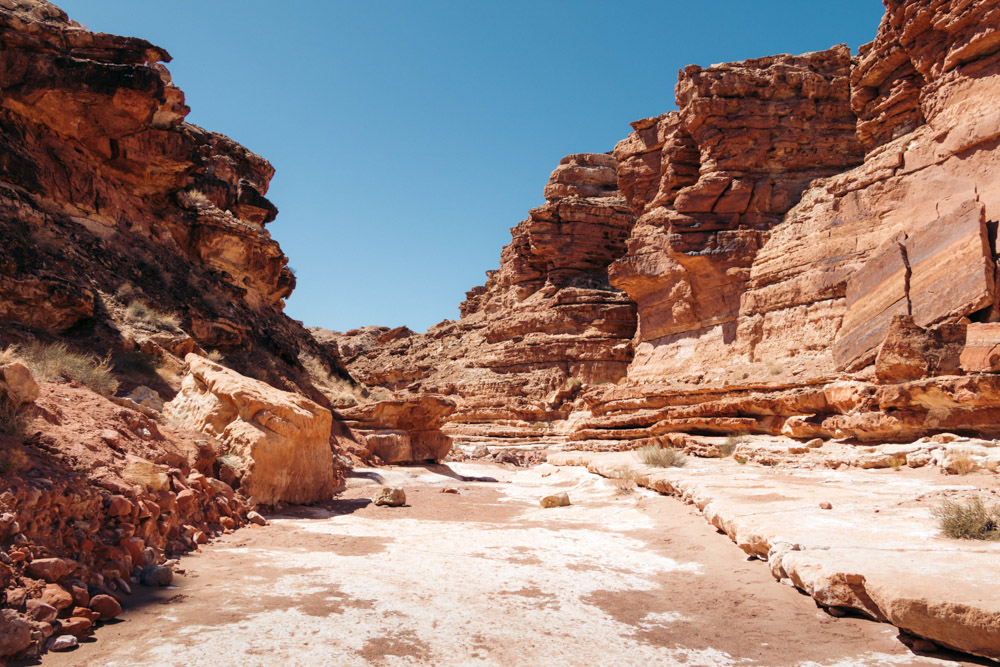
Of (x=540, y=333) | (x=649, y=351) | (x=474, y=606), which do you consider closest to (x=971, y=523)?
(x=474, y=606)

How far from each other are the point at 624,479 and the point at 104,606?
935 centimetres

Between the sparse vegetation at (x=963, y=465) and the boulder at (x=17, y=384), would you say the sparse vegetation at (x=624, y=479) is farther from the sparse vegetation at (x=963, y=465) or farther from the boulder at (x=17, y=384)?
the boulder at (x=17, y=384)

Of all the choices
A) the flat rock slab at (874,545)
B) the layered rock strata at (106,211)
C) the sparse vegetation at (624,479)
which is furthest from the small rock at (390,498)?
the layered rock strata at (106,211)

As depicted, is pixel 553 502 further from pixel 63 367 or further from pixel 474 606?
pixel 63 367

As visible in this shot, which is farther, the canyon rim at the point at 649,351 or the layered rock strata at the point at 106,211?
the layered rock strata at the point at 106,211

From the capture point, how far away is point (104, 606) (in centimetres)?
331

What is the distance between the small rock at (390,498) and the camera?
8516mm

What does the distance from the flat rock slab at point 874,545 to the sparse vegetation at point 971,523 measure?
0.45 ft

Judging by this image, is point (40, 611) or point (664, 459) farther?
point (664, 459)

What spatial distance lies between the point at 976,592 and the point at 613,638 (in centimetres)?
192

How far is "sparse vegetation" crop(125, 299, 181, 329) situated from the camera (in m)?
9.86

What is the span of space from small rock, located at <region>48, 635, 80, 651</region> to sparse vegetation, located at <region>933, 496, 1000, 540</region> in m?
5.90

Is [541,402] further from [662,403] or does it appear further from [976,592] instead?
[976,592]

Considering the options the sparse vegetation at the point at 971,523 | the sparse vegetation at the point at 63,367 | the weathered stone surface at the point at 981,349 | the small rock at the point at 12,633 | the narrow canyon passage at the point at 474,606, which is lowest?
the narrow canyon passage at the point at 474,606
